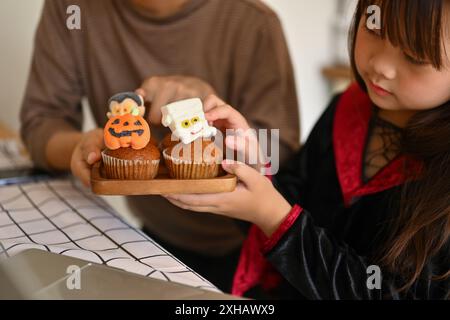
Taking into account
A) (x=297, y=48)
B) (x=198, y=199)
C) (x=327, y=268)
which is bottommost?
(x=327, y=268)

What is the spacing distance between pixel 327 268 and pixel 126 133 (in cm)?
32

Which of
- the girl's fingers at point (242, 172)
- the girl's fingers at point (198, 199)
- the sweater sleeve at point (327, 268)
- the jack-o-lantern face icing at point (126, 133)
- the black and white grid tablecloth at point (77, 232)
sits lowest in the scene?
the sweater sleeve at point (327, 268)

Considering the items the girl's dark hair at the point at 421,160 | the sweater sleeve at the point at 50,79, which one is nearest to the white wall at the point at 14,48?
the sweater sleeve at the point at 50,79

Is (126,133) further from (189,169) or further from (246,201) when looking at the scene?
(246,201)

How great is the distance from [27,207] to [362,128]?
0.52 meters

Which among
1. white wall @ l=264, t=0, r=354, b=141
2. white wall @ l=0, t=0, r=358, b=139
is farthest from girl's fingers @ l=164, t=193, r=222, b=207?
white wall @ l=264, t=0, r=354, b=141

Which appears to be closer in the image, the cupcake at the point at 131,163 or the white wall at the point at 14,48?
the cupcake at the point at 131,163

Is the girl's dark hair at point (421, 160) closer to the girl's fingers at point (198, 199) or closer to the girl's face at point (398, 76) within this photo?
the girl's face at point (398, 76)

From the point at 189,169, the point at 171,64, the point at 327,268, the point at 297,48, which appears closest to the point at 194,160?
the point at 189,169

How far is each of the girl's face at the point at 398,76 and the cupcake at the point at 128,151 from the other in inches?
12.1

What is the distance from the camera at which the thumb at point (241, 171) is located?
608 mm

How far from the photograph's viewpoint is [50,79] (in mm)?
919

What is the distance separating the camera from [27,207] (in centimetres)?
69

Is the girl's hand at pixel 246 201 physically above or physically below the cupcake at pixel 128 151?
below
